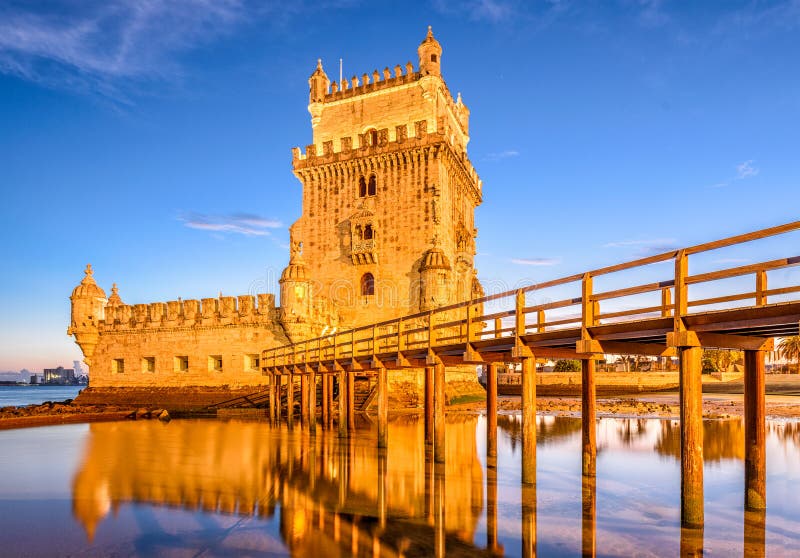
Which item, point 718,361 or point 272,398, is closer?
point 272,398

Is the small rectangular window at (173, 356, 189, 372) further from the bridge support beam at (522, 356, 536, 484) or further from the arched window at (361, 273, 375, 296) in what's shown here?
the bridge support beam at (522, 356, 536, 484)

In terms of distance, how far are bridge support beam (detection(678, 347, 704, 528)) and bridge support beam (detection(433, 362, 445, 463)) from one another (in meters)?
6.70

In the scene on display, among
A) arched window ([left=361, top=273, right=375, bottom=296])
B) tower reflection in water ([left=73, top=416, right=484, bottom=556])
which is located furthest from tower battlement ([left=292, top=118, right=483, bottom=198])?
tower reflection in water ([left=73, top=416, right=484, bottom=556])

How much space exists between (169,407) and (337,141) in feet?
60.9

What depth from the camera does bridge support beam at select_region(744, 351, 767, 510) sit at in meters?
9.94

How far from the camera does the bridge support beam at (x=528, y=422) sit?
1212 cm

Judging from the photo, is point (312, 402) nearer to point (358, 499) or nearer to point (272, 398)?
point (272, 398)

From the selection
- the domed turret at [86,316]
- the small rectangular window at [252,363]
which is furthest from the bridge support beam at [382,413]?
Answer: the domed turret at [86,316]

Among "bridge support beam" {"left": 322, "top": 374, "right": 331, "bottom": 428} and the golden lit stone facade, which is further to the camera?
the golden lit stone facade

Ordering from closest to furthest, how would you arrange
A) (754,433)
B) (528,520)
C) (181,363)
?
(528,520) → (754,433) → (181,363)

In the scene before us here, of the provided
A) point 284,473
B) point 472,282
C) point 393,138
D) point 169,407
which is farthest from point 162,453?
point 472,282

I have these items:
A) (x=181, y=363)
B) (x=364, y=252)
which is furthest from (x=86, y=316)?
(x=364, y=252)

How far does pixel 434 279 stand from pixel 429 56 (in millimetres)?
13776

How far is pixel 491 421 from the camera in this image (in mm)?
16297
